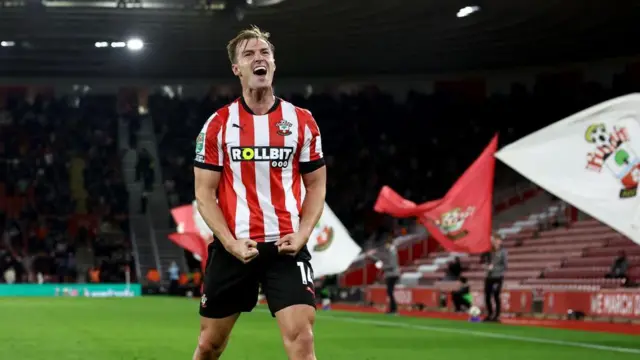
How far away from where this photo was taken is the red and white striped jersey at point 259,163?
19.1 ft

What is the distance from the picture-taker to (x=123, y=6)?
31.5 metres

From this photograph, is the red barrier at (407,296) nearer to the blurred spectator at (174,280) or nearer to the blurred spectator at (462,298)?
the blurred spectator at (462,298)

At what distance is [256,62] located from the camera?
5871mm

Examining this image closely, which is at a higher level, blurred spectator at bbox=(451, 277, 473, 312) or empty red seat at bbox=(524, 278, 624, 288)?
empty red seat at bbox=(524, 278, 624, 288)

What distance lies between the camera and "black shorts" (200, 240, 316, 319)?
5.77 metres

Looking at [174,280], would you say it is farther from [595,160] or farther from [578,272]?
[595,160]

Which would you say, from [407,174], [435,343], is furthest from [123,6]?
[435,343]

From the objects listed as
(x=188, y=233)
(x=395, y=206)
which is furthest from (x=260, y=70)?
(x=188, y=233)

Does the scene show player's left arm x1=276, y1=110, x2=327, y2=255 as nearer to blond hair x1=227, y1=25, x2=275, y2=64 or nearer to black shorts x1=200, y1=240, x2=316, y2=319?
black shorts x1=200, y1=240, x2=316, y2=319

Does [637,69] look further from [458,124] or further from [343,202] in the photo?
[343,202]

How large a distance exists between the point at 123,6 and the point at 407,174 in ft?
53.4

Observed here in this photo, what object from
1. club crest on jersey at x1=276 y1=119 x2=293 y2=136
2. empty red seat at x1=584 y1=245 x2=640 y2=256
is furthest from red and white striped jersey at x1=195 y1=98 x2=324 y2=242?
empty red seat at x1=584 y1=245 x2=640 y2=256

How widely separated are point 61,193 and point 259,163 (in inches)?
1655

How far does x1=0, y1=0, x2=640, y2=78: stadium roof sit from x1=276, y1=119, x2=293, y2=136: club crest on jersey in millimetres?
26171
